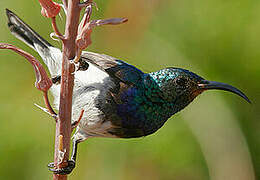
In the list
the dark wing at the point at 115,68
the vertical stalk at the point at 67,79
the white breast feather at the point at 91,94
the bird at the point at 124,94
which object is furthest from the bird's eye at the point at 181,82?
the vertical stalk at the point at 67,79

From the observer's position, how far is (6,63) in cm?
259

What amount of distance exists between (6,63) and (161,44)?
902mm

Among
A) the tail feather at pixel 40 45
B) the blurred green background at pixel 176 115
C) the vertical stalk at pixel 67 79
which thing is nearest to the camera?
the vertical stalk at pixel 67 79

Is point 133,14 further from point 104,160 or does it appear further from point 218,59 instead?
point 104,160

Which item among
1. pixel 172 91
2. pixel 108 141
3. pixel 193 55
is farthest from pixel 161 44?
pixel 172 91

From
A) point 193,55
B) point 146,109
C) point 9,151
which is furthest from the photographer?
point 193,55

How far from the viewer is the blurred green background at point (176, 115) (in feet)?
7.93

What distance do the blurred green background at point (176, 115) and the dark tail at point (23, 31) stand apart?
0.51 metres

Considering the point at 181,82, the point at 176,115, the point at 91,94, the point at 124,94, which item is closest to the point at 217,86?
the point at 181,82

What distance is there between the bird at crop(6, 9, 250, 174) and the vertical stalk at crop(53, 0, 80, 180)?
637 millimetres

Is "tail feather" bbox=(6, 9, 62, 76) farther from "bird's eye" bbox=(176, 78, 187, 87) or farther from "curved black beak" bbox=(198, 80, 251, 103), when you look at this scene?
"curved black beak" bbox=(198, 80, 251, 103)

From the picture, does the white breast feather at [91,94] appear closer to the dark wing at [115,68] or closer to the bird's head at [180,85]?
the dark wing at [115,68]

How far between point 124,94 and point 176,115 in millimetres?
720

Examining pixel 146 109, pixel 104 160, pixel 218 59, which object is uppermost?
pixel 218 59
